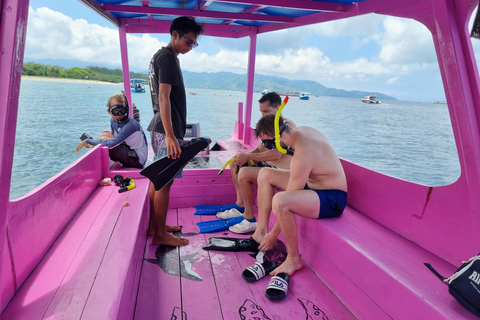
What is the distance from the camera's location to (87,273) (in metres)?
1.45

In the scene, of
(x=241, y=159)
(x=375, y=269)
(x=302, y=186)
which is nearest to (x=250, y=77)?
(x=241, y=159)

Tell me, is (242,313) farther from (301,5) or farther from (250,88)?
(250,88)

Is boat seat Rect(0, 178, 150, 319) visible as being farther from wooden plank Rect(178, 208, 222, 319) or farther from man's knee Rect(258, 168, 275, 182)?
man's knee Rect(258, 168, 275, 182)

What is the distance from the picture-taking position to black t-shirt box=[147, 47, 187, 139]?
6.91 feet

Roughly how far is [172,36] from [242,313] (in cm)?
189

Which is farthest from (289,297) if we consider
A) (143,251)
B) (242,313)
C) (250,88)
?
(250,88)

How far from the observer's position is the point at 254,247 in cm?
249

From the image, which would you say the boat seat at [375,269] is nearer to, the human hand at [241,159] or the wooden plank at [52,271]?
the human hand at [241,159]

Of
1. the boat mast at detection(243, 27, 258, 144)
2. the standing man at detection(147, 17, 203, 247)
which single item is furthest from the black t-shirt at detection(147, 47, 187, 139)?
the boat mast at detection(243, 27, 258, 144)

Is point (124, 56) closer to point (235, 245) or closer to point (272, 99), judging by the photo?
point (272, 99)

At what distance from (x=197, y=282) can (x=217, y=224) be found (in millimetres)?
848

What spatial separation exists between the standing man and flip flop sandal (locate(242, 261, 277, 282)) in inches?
27.4

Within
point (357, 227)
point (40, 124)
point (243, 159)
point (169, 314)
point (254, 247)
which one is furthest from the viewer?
point (40, 124)

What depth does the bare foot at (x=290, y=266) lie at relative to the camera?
84.6 inches
